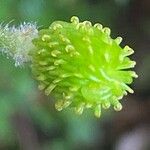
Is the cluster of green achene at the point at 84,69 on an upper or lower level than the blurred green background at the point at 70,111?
lower

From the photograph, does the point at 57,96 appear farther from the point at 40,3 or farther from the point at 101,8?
the point at 101,8

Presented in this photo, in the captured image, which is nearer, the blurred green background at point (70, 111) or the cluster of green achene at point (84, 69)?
the cluster of green achene at point (84, 69)

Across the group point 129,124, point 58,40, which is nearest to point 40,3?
point 129,124

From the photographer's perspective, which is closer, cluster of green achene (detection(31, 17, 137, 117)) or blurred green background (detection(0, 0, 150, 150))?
cluster of green achene (detection(31, 17, 137, 117))

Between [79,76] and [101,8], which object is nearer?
[79,76]

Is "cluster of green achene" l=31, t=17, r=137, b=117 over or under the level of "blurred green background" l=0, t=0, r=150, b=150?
under
